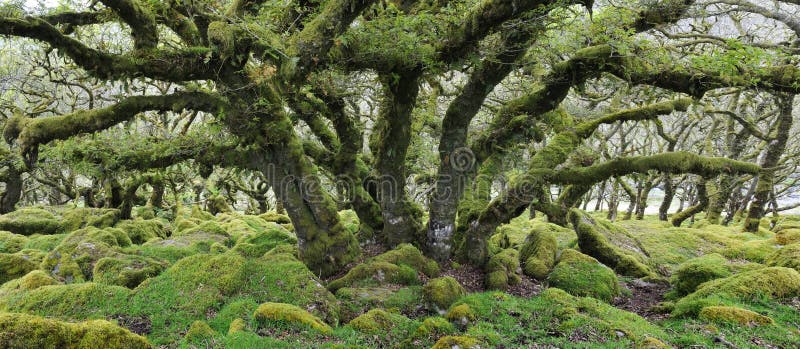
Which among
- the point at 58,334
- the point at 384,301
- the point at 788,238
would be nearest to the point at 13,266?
the point at 58,334

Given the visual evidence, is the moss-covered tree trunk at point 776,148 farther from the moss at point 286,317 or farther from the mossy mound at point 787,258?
the moss at point 286,317

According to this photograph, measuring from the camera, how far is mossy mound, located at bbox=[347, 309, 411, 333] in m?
6.64

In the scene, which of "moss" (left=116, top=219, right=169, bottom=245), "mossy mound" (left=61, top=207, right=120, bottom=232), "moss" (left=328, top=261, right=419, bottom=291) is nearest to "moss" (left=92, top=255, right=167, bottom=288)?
"moss" (left=328, top=261, right=419, bottom=291)

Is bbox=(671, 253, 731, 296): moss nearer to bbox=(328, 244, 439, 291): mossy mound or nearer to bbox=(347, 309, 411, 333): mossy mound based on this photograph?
bbox=(328, 244, 439, 291): mossy mound

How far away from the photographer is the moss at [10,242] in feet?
39.7

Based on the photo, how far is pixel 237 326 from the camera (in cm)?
603

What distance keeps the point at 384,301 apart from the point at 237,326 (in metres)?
2.83

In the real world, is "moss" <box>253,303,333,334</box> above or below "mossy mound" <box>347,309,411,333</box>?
above

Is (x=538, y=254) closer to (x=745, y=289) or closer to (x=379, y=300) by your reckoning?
(x=745, y=289)

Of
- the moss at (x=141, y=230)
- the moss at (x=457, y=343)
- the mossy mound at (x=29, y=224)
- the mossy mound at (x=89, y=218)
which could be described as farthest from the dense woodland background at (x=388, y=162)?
the mossy mound at (x=29, y=224)

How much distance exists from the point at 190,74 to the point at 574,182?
8.05m

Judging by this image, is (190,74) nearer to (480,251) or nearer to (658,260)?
(480,251)

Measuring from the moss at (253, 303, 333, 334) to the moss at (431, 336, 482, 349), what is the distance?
1.66m

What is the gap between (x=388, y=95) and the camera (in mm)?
10227
